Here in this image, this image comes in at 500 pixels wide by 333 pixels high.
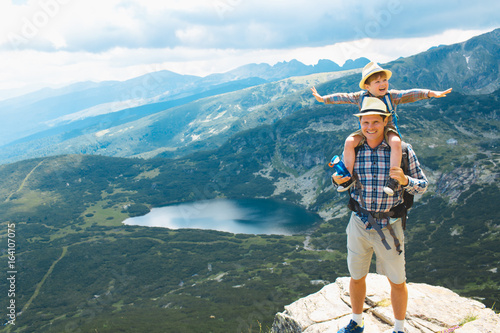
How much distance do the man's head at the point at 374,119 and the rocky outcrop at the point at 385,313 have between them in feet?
17.0

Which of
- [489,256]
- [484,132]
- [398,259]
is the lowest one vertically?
[489,256]

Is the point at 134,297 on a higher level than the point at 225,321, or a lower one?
lower

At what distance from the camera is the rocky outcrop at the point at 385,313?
329 inches

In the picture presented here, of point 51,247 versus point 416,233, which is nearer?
point 416,233

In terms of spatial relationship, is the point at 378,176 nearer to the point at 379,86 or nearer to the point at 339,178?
the point at 339,178

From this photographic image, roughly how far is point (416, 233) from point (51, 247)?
502 ft

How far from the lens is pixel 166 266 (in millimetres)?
118938

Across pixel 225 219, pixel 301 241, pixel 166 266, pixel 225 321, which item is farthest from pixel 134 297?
pixel 225 219

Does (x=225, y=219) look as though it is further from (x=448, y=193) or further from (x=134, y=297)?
(x=448, y=193)

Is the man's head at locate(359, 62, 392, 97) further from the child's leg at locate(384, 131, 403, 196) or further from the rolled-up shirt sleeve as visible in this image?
the rolled-up shirt sleeve

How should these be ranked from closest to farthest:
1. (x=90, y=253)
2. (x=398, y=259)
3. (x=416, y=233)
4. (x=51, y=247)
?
(x=398, y=259), (x=416, y=233), (x=90, y=253), (x=51, y=247)

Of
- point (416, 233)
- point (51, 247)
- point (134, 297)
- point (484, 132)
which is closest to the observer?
point (134, 297)

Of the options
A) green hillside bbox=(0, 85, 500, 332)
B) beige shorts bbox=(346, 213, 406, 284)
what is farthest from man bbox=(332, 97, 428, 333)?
green hillside bbox=(0, 85, 500, 332)

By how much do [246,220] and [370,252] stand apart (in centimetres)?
16731
